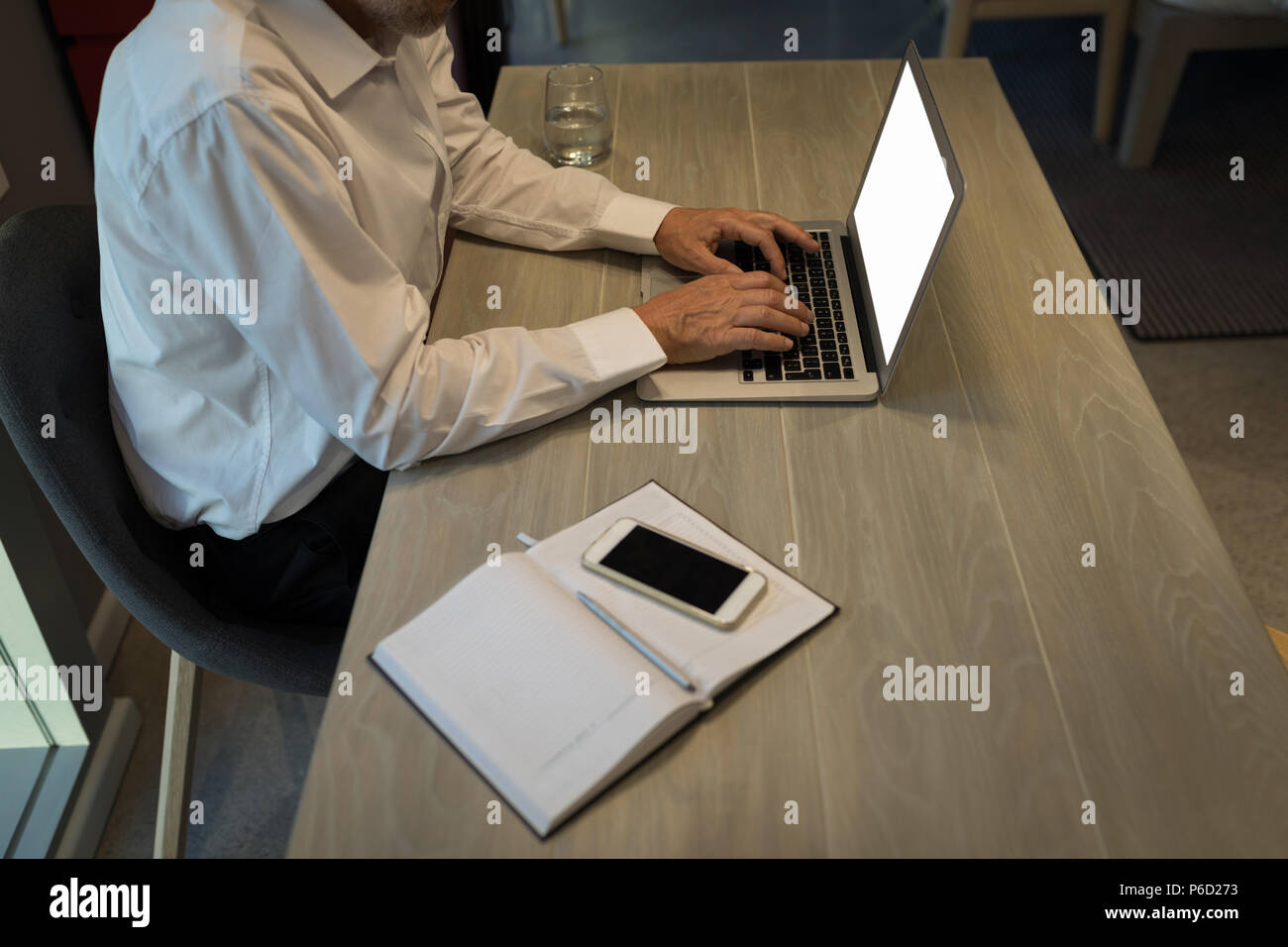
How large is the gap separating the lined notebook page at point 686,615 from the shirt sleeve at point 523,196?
18.7 inches

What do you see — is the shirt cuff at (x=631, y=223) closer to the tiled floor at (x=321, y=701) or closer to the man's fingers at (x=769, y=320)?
the man's fingers at (x=769, y=320)

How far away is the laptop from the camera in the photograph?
1.01 metres

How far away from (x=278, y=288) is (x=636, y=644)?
455 mm

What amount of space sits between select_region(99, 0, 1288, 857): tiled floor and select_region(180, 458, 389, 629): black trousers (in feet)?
1.67

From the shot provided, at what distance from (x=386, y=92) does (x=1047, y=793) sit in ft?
3.18

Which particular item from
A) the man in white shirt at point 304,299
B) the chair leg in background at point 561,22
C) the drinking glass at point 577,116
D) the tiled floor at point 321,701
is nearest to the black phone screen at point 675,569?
the man in white shirt at point 304,299

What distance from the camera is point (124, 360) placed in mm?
1072

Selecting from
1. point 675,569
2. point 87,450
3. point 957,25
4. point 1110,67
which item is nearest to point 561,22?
point 957,25

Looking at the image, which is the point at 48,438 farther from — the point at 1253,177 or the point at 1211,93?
the point at 1211,93

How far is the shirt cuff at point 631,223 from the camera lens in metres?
1.32

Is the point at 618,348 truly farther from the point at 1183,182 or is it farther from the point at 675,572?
the point at 1183,182

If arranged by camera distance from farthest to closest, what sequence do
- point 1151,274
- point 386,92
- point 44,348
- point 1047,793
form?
point 1151,274
point 386,92
point 44,348
point 1047,793

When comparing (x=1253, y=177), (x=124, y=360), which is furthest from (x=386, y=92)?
(x=1253, y=177)

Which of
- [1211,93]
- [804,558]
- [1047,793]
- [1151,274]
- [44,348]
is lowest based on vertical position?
[1047,793]
